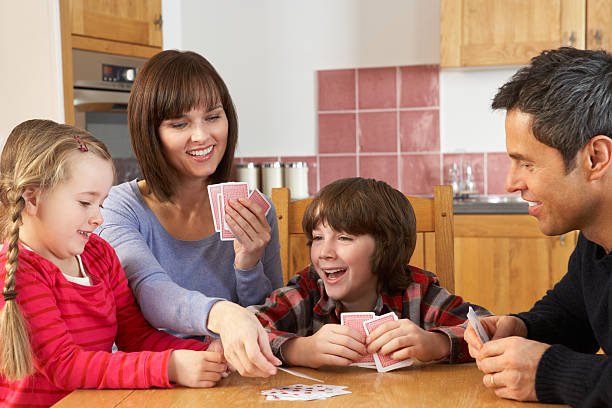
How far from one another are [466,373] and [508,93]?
52cm

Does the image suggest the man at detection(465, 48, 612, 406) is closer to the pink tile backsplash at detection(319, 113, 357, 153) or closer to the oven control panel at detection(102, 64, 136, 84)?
the oven control panel at detection(102, 64, 136, 84)

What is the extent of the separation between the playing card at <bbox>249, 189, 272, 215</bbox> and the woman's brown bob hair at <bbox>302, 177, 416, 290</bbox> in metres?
0.14

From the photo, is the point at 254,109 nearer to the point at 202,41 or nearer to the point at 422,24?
the point at 202,41

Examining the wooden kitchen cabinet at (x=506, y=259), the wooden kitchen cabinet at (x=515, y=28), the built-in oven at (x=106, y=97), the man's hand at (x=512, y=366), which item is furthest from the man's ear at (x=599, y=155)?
the built-in oven at (x=106, y=97)

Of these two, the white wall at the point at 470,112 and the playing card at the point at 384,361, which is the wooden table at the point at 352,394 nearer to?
the playing card at the point at 384,361

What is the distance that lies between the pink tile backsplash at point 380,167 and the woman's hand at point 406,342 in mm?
2823

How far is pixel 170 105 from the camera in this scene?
5.31ft

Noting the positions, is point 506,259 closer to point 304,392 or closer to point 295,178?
point 295,178

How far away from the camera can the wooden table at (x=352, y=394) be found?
1048 mm

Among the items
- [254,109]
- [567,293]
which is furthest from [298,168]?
[567,293]

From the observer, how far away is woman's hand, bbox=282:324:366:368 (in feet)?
4.03

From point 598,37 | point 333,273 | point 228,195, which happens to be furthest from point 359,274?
point 598,37

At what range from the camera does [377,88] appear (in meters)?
4.10

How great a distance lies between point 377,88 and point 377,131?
26 centimetres
